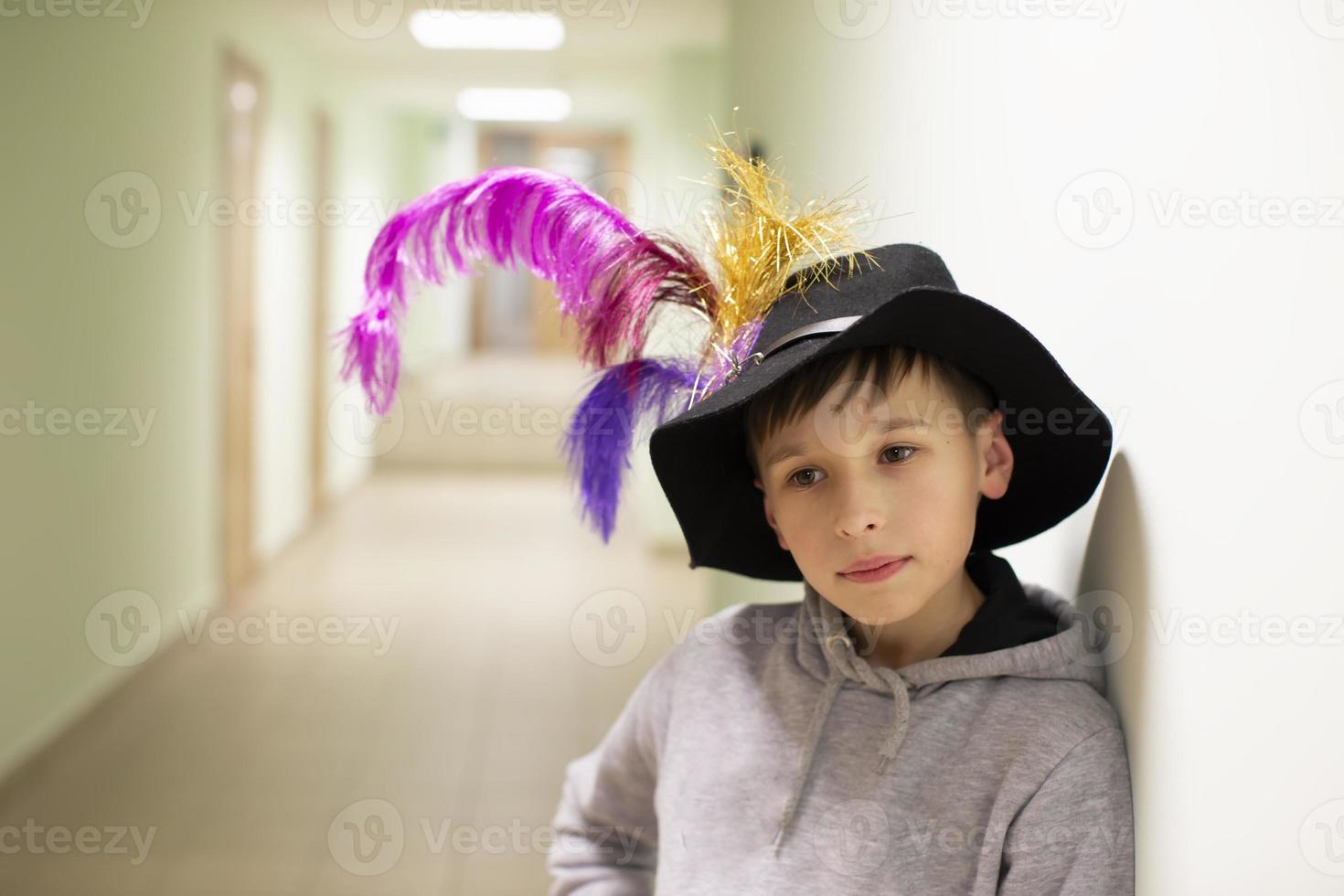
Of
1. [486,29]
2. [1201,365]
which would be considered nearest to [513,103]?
[486,29]

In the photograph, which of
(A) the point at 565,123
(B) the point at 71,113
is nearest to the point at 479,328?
(A) the point at 565,123

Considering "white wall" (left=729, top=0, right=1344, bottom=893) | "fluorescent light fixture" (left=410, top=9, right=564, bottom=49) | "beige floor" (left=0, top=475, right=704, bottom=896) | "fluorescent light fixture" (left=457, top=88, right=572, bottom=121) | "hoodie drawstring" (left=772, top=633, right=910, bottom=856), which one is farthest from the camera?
"fluorescent light fixture" (left=457, top=88, right=572, bottom=121)

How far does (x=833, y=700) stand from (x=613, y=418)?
0.35 metres

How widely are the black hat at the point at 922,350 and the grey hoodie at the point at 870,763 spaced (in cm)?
10

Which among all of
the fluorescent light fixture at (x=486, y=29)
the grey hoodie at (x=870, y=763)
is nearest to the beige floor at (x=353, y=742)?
the grey hoodie at (x=870, y=763)

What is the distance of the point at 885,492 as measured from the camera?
3.03ft

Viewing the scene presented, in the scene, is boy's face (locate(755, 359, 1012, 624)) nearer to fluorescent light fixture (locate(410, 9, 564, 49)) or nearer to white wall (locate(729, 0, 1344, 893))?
white wall (locate(729, 0, 1344, 893))

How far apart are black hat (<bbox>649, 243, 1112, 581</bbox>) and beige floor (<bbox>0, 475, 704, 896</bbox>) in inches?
78.5

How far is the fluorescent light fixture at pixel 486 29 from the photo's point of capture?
6.05m

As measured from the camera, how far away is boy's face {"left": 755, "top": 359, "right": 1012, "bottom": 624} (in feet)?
3.03

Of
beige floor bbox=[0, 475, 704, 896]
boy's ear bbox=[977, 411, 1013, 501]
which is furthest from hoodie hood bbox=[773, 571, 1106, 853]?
beige floor bbox=[0, 475, 704, 896]

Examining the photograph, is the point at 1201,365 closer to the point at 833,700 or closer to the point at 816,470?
the point at 816,470

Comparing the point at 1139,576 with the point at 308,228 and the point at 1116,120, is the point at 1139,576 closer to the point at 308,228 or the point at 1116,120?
the point at 1116,120

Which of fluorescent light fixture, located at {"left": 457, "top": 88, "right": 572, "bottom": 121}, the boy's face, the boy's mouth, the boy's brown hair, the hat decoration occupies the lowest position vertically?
the boy's mouth
